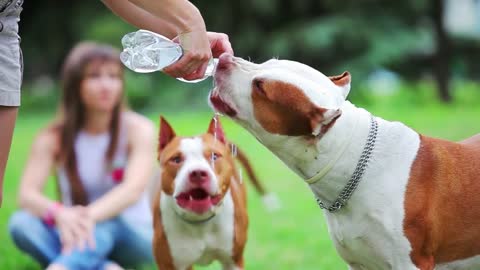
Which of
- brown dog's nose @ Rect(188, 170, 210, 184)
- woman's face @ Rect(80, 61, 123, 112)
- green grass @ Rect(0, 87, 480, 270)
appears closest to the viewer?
brown dog's nose @ Rect(188, 170, 210, 184)

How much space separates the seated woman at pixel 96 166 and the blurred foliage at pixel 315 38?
1162cm

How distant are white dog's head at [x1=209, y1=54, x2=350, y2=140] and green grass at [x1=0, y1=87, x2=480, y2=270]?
2.14 metres

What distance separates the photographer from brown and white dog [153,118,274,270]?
3789 millimetres

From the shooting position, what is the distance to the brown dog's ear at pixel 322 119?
119 inches

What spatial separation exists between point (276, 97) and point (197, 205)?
92 cm

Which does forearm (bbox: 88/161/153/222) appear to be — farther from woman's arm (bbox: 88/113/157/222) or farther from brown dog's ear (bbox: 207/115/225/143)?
brown dog's ear (bbox: 207/115/225/143)

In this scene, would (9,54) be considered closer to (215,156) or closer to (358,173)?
(215,156)

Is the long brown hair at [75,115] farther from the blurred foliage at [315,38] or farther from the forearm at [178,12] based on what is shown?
the blurred foliage at [315,38]

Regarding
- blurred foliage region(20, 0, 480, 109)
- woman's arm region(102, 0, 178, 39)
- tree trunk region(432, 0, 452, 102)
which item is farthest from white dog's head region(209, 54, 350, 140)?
blurred foliage region(20, 0, 480, 109)

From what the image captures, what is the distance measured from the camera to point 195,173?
12.2ft

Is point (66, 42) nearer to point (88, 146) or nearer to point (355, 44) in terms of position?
point (355, 44)

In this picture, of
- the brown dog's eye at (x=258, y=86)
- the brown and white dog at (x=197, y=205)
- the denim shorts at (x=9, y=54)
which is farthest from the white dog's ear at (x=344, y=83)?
the denim shorts at (x=9, y=54)

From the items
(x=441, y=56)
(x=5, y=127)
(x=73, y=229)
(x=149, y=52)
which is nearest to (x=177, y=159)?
(x=149, y=52)

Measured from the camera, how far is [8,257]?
5.58 meters
